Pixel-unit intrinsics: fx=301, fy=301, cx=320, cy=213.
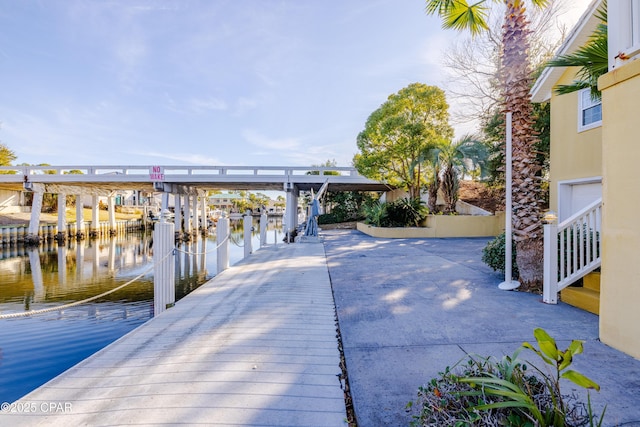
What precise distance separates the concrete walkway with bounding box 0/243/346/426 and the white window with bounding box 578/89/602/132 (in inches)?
293

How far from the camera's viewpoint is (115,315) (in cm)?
641

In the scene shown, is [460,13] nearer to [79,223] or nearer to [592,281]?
[592,281]

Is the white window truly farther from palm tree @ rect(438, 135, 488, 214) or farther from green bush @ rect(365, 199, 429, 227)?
green bush @ rect(365, 199, 429, 227)

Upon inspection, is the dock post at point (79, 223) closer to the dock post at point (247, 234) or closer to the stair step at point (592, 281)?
the dock post at point (247, 234)

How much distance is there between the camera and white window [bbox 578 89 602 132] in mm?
6734

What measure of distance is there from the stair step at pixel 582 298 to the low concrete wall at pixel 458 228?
9586mm

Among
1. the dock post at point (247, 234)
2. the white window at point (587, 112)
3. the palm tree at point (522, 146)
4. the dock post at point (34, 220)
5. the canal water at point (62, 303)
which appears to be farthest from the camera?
the dock post at point (34, 220)

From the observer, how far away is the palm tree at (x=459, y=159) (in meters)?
12.8

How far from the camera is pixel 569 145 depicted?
7.47m

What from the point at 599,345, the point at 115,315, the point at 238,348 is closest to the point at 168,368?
the point at 238,348

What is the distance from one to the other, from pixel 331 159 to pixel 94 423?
121ft

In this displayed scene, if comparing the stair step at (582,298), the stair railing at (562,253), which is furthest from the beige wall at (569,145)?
the stair step at (582,298)

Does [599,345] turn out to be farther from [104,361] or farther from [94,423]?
[104,361]

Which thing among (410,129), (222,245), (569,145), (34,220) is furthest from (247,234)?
(34,220)
